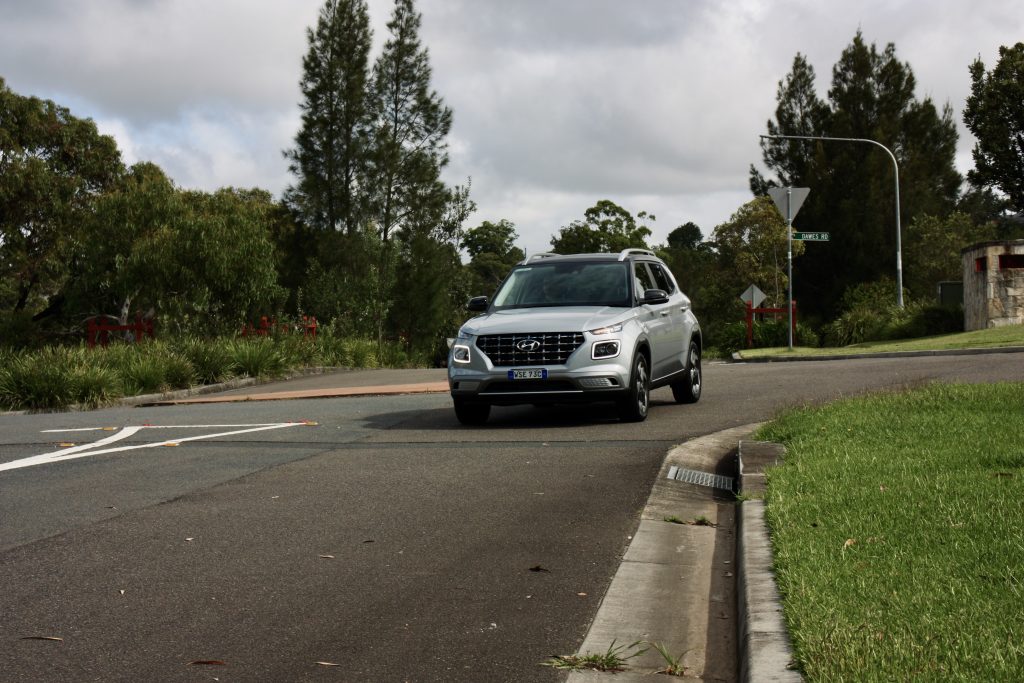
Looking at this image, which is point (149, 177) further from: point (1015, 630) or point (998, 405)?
point (1015, 630)

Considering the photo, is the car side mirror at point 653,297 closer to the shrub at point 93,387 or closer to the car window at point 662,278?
the car window at point 662,278

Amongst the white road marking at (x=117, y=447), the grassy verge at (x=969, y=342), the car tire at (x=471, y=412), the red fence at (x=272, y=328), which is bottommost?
the white road marking at (x=117, y=447)

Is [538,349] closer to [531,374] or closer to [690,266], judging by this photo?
[531,374]

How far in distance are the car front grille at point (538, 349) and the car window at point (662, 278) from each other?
2794mm

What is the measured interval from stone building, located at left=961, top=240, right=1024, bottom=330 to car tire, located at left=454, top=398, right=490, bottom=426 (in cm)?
2122

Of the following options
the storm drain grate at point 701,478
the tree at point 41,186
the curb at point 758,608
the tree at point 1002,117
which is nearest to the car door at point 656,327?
the storm drain grate at point 701,478

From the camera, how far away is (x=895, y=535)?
5.81 meters

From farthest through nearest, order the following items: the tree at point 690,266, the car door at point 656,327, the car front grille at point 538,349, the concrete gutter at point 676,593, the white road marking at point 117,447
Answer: the tree at point 690,266
the car door at point 656,327
the car front grille at point 538,349
the white road marking at point 117,447
the concrete gutter at point 676,593

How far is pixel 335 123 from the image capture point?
190 feet

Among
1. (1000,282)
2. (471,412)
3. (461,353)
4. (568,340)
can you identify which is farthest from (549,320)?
(1000,282)

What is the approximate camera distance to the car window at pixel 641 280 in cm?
1362

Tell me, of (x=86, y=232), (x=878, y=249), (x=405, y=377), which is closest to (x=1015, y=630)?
(x=405, y=377)

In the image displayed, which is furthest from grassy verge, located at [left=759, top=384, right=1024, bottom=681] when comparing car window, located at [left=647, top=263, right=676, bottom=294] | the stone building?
the stone building

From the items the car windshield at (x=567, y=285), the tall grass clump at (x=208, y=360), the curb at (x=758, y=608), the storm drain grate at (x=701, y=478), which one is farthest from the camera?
the tall grass clump at (x=208, y=360)
